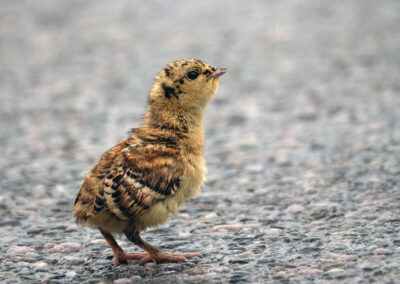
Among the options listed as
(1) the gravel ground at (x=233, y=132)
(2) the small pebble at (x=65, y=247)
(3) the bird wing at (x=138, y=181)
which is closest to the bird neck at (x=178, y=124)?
(3) the bird wing at (x=138, y=181)

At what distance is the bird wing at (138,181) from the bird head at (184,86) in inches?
18.6

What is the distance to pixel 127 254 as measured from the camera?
16.9ft

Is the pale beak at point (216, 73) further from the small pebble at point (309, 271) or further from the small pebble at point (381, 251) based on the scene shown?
the small pebble at point (381, 251)

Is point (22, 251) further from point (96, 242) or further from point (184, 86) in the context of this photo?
point (184, 86)

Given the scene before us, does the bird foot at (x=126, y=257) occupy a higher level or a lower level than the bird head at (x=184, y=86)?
lower

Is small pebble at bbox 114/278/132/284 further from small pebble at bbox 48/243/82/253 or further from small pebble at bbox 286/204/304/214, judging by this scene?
small pebble at bbox 286/204/304/214

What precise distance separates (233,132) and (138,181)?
467 cm

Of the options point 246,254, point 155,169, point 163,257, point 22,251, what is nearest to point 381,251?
point 246,254

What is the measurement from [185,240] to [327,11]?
11.8 m

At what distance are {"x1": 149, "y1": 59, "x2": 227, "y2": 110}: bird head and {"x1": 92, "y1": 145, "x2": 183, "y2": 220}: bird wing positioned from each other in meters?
0.47

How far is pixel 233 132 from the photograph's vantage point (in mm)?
9375

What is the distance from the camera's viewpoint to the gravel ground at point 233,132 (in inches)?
204

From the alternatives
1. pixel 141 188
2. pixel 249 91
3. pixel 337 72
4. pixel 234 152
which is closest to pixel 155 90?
pixel 141 188

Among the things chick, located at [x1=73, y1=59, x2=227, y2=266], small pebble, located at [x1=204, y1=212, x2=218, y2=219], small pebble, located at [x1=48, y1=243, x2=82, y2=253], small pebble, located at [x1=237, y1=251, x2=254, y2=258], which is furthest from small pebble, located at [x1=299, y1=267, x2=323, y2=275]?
small pebble, located at [x1=48, y1=243, x2=82, y2=253]
